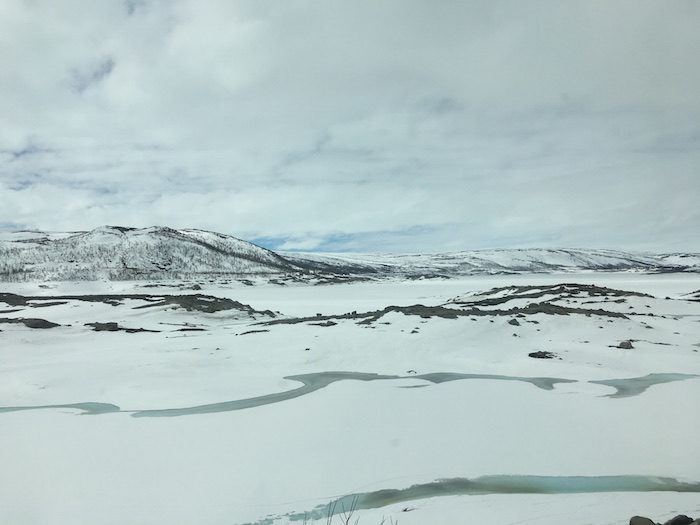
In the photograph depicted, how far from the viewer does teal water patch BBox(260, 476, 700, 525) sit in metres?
4.59

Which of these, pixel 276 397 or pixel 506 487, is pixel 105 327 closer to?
pixel 276 397

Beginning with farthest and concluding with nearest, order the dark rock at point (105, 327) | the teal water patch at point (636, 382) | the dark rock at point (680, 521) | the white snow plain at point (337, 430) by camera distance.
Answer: the dark rock at point (105, 327)
the teal water patch at point (636, 382)
the white snow plain at point (337, 430)
the dark rock at point (680, 521)

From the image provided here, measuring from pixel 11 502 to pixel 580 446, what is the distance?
22.0 feet

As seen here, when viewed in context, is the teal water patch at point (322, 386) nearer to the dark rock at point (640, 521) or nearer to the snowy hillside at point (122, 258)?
the dark rock at point (640, 521)

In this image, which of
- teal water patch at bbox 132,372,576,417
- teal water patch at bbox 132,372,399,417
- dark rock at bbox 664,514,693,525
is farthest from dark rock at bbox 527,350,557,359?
dark rock at bbox 664,514,693,525

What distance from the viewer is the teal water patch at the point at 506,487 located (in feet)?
15.1

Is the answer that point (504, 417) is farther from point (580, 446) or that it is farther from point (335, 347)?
point (335, 347)

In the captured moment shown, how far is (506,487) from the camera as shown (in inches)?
193

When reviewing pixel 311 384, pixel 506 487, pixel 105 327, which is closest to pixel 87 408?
pixel 311 384

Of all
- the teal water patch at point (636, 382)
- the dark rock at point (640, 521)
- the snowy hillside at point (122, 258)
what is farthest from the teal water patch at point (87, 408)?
the snowy hillside at point (122, 258)

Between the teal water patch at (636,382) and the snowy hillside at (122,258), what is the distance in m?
99.4

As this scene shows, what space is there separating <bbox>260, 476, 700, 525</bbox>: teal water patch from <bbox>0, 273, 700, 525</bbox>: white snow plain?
0.29 ft

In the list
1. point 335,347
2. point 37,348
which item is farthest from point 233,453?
point 37,348

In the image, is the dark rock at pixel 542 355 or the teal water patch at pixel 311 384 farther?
the dark rock at pixel 542 355
